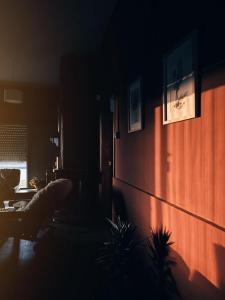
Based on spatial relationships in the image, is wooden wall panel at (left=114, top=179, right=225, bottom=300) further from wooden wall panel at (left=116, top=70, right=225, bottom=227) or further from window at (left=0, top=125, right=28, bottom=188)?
window at (left=0, top=125, right=28, bottom=188)

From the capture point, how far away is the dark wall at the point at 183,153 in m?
1.80

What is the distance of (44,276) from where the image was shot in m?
3.33

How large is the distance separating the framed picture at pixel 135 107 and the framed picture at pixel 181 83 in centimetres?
79

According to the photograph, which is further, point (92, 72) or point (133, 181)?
point (92, 72)

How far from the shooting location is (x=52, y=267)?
11.8ft

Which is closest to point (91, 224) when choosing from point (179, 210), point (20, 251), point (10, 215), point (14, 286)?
point (20, 251)

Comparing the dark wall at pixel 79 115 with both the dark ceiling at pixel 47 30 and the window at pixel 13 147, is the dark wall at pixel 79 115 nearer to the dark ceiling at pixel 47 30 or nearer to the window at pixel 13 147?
the dark ceiling at pixel 47 30

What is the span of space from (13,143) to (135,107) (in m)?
6.11

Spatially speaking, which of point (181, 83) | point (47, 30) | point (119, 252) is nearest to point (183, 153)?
point (181, 83)

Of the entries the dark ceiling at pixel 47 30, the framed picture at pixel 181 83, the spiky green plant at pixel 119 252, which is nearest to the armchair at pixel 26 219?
the spiky green plant at pixel 119 252

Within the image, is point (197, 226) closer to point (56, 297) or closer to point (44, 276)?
point (56, 297)

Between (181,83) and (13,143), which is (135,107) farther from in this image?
(13,143)

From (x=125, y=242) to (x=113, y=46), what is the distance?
3.32 m

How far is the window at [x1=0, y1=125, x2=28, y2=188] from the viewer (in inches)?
342
